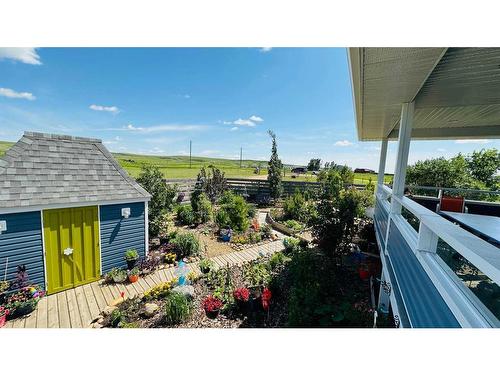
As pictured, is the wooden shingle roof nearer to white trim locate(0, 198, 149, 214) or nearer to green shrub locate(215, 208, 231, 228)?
white trim locate(0, 198, 149, 214)

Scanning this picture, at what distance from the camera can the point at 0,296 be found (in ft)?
9.80

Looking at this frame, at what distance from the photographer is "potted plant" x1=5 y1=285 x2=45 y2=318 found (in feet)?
9.34

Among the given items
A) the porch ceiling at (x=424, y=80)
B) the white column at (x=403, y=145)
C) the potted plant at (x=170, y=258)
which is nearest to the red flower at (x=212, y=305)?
the potted plant at (x=170, y=258)

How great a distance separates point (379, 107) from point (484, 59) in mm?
1418

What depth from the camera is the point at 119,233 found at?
160 inches

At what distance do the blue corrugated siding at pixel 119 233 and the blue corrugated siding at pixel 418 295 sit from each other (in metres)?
4.46

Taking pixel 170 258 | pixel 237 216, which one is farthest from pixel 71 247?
pixel 237 216

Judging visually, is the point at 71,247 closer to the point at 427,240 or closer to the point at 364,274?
the point at 427,240

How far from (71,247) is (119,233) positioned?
73 centimetres

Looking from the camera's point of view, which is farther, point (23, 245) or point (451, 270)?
point (23, 245)

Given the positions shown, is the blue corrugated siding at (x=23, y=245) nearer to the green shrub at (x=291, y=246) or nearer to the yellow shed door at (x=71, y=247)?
the yellow shed door at (x=71, y=247)
